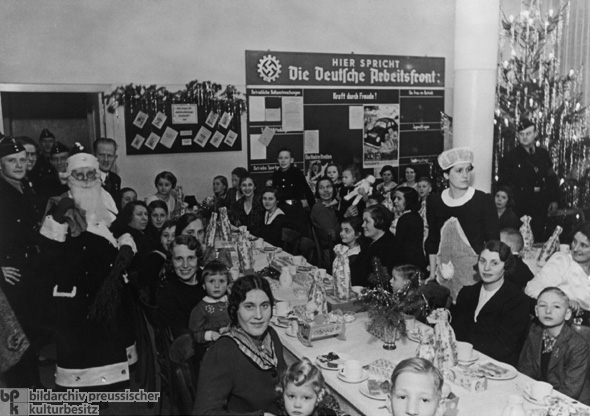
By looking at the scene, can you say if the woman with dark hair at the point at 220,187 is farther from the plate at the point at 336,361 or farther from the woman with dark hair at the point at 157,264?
the plate at the point at 336,361

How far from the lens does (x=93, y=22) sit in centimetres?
573

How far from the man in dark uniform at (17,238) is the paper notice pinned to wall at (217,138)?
11.6 feet

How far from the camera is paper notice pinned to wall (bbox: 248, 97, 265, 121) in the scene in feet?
21.6

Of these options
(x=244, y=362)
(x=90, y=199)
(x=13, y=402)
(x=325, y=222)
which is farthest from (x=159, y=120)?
(x=244, y=362)

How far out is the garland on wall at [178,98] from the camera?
6020 millimetres

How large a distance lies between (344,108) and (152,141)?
229cm

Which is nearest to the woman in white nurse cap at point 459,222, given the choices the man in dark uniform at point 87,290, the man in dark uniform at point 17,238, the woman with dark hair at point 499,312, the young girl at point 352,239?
the young girl at point 352,239

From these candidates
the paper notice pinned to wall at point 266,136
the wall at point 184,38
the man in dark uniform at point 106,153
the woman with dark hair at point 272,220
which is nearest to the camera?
the woman with dark hair at point 272,220

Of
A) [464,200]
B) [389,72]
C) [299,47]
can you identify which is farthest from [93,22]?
[464,200]

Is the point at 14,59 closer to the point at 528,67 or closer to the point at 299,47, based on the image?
the point at 299,47

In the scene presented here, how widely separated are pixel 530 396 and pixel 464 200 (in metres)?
1.73

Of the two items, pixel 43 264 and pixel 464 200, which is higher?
pixel 464 200

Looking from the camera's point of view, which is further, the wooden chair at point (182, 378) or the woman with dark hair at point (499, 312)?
the woman with dark hair at point (499, 312)

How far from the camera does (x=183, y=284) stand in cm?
315
